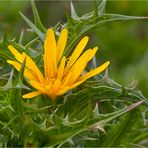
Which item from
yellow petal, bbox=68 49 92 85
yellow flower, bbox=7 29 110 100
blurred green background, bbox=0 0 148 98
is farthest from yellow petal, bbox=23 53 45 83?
blurred green background, bbox=0 0 148 98

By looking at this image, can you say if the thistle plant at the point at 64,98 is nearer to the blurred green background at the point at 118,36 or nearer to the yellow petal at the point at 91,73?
the yellow petal at the point at 91,73

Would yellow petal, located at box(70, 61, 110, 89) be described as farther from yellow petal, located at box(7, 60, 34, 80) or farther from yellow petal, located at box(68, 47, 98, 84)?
yellow petal, located at box(7, 60, 34, 80)

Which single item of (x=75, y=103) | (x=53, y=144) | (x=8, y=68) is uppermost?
(x=8, y=68)

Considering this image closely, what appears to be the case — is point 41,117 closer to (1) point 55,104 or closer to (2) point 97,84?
(1) point 55,104

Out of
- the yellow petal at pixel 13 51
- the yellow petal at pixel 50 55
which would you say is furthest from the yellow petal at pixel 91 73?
the yellow petal at pixel 13 51

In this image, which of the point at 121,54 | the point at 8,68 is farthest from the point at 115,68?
the point at 8,68

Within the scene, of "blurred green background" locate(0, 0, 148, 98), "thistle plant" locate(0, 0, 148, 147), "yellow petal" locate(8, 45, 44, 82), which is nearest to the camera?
"thistle plant" locate(0, 0, 148, 147)

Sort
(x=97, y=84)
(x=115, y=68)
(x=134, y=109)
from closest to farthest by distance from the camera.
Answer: (x=134, y=109)
(x=97, y=84)
(x=115, y=68)

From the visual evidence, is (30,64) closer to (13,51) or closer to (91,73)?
(13,51)
